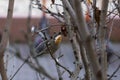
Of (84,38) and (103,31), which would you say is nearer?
(84,38)

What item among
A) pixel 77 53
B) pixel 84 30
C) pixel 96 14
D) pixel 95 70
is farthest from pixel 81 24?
pixel 77 53

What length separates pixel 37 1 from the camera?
1834 mm

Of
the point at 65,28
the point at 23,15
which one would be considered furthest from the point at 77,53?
the point at 23,15

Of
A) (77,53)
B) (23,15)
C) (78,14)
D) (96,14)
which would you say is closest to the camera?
(78,14)

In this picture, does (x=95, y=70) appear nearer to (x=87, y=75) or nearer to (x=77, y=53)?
(x=87, y=75)

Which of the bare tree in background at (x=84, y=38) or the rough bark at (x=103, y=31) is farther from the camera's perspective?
the rough bark at (x=103, y=31)

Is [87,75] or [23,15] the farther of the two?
[23,15]

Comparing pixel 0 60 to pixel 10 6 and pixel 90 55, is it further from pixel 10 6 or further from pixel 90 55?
pixel 90 55

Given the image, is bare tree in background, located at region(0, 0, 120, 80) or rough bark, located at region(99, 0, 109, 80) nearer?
bare tree in background, located at region(0, 0, 120, 80)

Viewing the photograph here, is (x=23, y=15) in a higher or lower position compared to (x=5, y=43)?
lower

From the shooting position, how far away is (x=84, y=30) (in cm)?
86

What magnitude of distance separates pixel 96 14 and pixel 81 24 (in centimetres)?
58

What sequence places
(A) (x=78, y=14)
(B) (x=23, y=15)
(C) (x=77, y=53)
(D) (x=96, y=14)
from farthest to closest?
(B) (x=23, y=15) → (C) (x=77, y=53) → (D) (x=96, y=14) → (A) (x=78, y=14)

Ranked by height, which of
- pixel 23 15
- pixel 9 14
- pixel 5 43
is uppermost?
pixel 9 14
